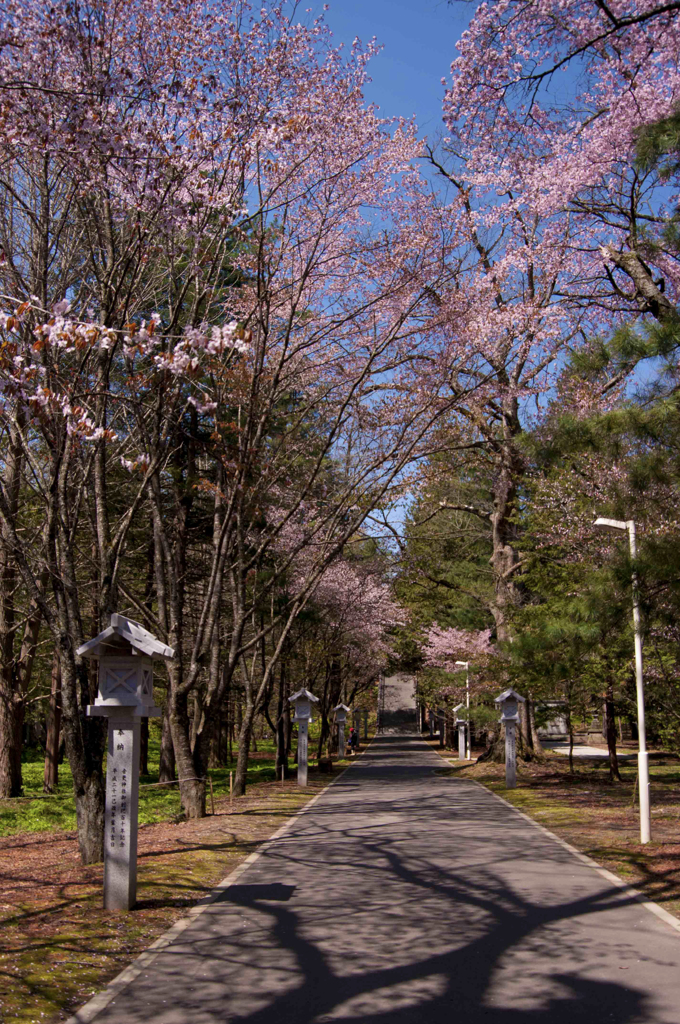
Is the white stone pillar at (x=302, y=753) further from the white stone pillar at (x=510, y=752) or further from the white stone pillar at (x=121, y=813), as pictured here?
the white stone pillar at (x=121, y=813)

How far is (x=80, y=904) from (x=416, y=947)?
3164 mm

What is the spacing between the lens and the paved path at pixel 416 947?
17.0ft

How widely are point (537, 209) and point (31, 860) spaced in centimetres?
1288

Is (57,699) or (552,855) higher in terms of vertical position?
(57,699)

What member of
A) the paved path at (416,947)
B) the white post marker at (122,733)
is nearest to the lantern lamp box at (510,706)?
the paved path at (416,947)

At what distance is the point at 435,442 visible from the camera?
59.5 feet

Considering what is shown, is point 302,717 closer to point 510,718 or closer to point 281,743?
point 510,718

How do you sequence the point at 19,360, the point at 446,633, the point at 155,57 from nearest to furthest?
1. the point at 19,360
2. the point at 155,57
3. the point at 446,633

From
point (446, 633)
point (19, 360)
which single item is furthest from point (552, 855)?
point (446, 633)

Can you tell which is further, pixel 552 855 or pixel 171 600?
pixel 171 600

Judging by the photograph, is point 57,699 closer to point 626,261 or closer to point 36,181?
point 36,181

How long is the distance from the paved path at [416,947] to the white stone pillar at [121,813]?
77 cm

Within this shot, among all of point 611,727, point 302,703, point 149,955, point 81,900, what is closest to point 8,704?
point 302,703

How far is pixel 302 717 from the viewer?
68.5 feet
